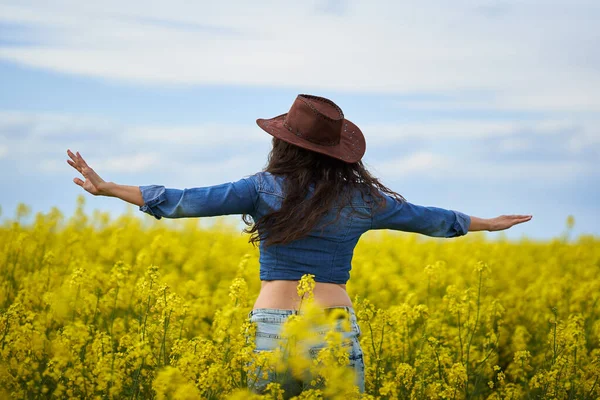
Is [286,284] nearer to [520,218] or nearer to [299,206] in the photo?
[299,206]

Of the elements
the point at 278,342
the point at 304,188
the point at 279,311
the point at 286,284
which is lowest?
the point at 278,342

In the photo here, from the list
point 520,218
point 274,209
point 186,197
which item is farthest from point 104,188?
point 520,218

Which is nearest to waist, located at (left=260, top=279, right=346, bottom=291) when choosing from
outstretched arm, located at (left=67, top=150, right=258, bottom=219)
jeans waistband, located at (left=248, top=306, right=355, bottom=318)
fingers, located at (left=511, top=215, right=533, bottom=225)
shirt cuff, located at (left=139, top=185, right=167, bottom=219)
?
jeans waistband, located at (left=248, top=306, right=355, bottom=318)

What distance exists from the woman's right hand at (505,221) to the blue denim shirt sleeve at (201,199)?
1536mm

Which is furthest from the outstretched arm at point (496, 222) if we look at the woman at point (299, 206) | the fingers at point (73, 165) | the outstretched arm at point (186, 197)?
the fingers at point (73, 165)

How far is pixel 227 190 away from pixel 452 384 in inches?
83.3

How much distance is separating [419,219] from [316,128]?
0.71m

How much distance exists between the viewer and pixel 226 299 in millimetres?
7145

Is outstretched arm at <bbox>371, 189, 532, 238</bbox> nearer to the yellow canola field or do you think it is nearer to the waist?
the waist

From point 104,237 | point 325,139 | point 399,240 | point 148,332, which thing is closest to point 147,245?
point 104,237

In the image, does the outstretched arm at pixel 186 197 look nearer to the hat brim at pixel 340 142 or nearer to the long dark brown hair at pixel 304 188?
the long dark brown hair at pixel 304 188

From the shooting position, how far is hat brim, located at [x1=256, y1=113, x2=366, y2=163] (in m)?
3.59

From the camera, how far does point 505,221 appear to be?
169 inches

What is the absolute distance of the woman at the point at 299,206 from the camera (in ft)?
11.1
